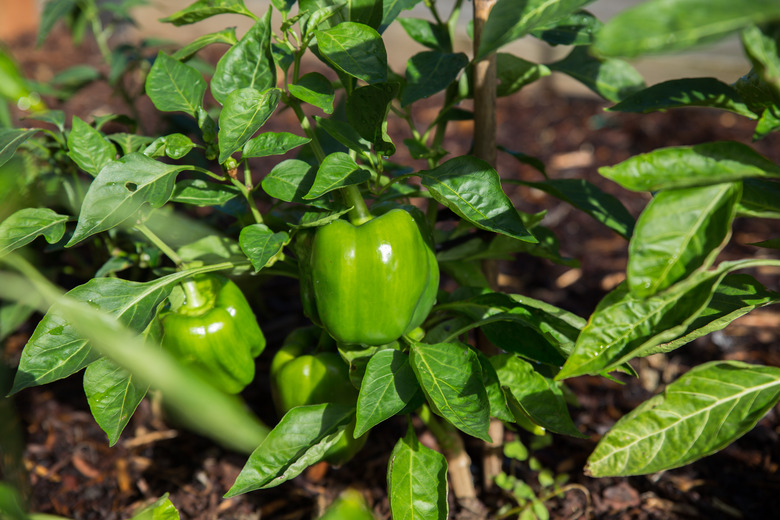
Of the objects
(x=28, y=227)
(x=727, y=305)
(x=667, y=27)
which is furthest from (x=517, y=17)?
(x=28, y=227)

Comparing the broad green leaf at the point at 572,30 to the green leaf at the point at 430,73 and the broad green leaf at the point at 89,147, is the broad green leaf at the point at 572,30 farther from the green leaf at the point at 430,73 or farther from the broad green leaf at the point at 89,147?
the broad green leaf at the point at 89,147

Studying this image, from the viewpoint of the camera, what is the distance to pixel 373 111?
914 millimetres

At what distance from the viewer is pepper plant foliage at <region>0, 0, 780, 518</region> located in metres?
0.73

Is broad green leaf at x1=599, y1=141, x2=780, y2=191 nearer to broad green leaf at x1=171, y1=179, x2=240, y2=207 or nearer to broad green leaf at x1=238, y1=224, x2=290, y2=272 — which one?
broad green leaf at x1=238, y1=224, x2=290, y2=272

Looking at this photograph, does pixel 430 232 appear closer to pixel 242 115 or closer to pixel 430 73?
pixel 430 73

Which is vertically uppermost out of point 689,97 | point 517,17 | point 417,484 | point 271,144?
point 517,17

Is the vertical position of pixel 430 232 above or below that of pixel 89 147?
below

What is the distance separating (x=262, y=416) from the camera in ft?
5.49

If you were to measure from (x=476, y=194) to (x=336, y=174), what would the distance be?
202 mm

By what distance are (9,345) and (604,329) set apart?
67.8 inches

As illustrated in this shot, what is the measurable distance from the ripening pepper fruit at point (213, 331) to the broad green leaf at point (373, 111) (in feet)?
1.38

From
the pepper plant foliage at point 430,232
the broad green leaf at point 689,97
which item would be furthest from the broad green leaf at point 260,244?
the broad green leaf at point 689,97

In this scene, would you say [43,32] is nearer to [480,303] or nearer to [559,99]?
[480,303]

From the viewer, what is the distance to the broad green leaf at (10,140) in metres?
1.00
